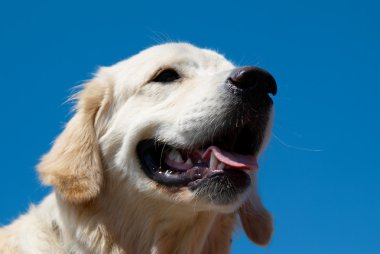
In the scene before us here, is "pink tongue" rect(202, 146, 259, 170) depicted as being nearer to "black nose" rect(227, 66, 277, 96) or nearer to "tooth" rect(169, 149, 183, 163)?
"tooth" rect(169, 149, 183, 163)

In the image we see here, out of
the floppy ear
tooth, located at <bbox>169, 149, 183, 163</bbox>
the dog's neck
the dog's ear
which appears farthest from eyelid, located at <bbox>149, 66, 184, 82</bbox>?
the floppy ear

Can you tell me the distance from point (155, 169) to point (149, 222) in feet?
1.30

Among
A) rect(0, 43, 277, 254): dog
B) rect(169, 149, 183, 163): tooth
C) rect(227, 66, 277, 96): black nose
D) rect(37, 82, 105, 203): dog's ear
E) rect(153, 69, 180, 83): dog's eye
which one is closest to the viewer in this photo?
rect(227, 66, 277, 96): black nose

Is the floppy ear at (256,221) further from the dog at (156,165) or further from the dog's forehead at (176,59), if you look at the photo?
the dog's forehead at (176,59)

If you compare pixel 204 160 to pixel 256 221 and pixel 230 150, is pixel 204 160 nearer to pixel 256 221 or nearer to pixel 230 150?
pixel 230 150

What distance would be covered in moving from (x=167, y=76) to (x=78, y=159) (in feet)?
3.19

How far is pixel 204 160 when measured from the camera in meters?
4.38

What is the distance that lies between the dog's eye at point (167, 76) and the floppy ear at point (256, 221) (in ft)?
4.07

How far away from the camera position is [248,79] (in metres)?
4.18

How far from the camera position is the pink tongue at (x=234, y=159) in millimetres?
4185

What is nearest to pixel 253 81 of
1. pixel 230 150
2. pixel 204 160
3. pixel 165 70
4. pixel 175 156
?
pixel 230 150

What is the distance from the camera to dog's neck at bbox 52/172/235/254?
14.5ft

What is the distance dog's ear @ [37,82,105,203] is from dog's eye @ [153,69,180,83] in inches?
21.0

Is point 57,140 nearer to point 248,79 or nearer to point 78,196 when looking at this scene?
point 78,196
